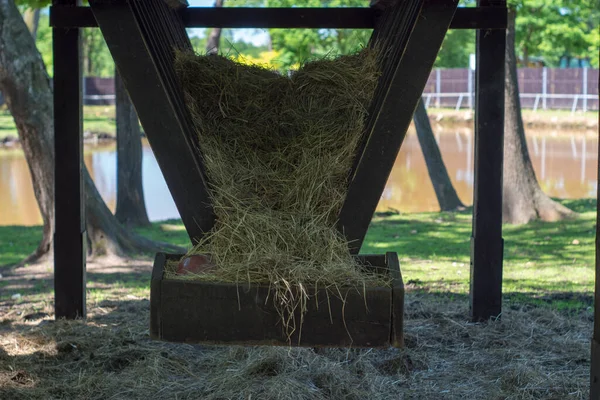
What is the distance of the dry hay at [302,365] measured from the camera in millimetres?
5336

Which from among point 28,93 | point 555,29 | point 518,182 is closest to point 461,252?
point 518,182

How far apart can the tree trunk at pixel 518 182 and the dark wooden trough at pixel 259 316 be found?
1120 centimetres

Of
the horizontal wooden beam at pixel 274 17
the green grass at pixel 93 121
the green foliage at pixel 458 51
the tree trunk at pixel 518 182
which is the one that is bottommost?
the tree trunk at pixel 518 182

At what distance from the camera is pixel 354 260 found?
4.21 meters

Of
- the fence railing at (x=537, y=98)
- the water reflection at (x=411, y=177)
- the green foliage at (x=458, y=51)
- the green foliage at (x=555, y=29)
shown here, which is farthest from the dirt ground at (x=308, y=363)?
the green foliage at (x=458, y=51)

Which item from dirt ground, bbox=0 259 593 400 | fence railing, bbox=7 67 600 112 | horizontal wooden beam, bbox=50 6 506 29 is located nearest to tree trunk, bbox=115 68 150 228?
dirt ground, bbox=0 259 593 400

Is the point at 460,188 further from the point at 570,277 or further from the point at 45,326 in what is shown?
the point at 45,326

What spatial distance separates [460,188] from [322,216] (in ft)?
58.9

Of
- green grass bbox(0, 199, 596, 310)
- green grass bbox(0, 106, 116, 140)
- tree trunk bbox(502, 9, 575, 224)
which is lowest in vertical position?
green grass bbox(0, 199, 596, 310)

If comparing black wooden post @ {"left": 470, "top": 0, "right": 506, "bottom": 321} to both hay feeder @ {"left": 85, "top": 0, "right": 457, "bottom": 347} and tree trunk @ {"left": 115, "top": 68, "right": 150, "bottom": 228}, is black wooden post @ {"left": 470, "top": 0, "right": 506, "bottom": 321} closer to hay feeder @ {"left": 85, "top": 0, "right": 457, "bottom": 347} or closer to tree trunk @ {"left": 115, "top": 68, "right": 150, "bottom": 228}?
hay feeder @ {"left": 85, "top": 0, "right": 457, "bottom": 347}

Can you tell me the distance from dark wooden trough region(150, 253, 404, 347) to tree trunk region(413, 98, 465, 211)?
13.0 metres

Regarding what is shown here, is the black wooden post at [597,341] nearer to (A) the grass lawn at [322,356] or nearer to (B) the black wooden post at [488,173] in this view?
(A) the grass lawn at [322,356]

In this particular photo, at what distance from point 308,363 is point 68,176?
2.79 meters

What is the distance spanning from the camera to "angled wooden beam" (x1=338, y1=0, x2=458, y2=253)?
4496 mm
